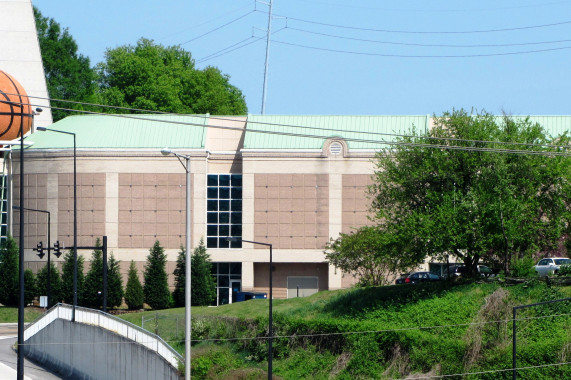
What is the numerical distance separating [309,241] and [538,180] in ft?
91.9

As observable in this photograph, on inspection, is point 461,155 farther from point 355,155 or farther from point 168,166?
point 168,166

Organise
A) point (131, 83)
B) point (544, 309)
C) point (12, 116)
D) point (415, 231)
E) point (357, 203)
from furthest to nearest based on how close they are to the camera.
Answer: point (131, 83) → point (357, 203) → point (415, 231) → point (544, 309) → point (12, 116)

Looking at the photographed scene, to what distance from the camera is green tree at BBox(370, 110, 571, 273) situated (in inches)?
1809

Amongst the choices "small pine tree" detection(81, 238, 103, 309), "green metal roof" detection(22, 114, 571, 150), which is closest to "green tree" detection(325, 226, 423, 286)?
"green metal roof" detection(22, 114, 571, 150)

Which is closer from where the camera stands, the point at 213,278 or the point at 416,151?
the point at 416,151

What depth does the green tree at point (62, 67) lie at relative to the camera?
346 feet

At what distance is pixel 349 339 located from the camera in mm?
44219

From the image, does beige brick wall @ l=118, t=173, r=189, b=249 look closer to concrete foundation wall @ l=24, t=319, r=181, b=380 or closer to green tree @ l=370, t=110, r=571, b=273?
concrete foundation wall @ l=24, t=319, r=181, b=380

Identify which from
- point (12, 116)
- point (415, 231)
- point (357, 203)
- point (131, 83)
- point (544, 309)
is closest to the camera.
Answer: point (12, 116)

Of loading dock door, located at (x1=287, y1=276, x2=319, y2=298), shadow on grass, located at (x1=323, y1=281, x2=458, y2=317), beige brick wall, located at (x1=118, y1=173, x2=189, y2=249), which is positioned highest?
beige brick wall, located at (x1=118, y1=173, x2=189, y2=249)

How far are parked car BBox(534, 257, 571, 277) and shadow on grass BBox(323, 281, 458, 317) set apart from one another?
550cm

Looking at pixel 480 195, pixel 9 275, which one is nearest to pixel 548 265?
pixel 480 195

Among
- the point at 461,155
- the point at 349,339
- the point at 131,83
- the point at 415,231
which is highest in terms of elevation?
the point at 131,83

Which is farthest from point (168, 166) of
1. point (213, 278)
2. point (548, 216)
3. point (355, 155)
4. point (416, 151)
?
point (548, 216)
